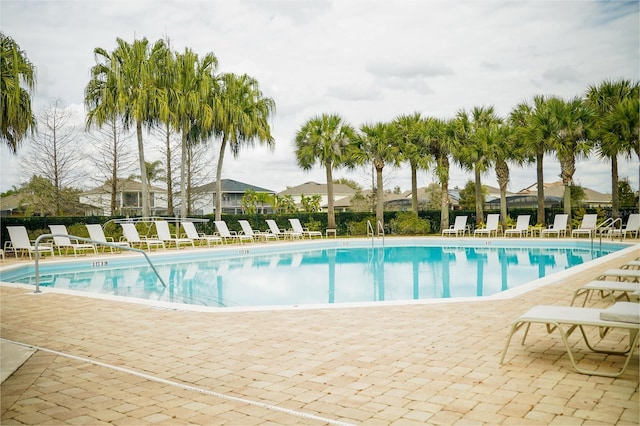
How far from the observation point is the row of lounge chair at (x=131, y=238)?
46.6 ft

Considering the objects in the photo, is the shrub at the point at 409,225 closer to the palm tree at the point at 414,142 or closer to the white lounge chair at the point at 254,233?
the palm tree at the point at 414,142

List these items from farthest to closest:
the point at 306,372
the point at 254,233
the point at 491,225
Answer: the point at 254,233 < the point at 491,225 < the point at 306,372

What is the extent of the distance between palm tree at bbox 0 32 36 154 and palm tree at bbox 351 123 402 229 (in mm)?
14171

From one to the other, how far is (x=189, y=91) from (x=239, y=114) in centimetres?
249

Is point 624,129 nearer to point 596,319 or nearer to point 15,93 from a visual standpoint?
point 596,319

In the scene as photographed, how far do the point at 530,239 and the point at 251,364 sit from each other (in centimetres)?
1732

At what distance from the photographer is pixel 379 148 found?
79.4ft

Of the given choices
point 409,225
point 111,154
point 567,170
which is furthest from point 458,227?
point 111,154

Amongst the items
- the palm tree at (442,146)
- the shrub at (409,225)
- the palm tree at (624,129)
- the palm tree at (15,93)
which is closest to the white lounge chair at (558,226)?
the palm tree at (624,129)

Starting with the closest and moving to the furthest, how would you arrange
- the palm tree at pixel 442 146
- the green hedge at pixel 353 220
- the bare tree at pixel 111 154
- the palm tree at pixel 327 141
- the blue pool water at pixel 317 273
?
the blue pool water at pixel 317 273, the green hedge at pixel 353 220, the palm tree at pixel 442 146, the palm tree at pixel 327 141, the bare tree at pixel 111 154

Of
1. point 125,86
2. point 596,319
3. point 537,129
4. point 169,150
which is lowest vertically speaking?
point 596,319

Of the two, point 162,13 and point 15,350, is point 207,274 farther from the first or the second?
point 15,350

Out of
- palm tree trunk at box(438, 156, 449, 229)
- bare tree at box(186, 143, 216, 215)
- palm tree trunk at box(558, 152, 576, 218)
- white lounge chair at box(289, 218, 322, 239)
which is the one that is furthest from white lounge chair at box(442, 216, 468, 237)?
bare tree at box(186, 143, 216, 215)

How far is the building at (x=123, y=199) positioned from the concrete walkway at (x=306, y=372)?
20.4 meters
